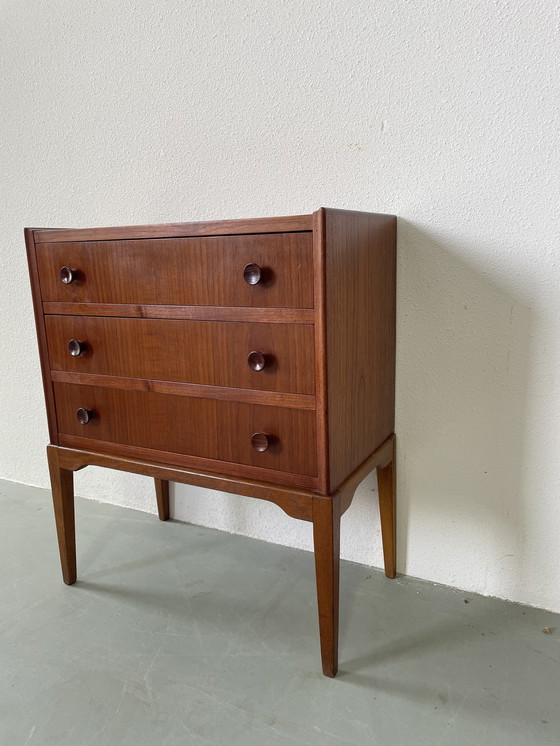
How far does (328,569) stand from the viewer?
1189 mm

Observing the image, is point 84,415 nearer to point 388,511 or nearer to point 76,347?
point 76,347

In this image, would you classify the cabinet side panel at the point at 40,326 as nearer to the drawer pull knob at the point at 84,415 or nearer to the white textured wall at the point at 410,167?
the drawer pull knob at the point at 84,415

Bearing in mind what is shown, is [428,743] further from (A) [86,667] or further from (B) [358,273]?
(B) [358,273]

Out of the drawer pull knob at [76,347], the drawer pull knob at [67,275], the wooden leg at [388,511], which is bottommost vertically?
the wooden leg at [388,511]

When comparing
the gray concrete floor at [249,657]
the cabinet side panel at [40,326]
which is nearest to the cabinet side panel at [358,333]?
the gray concrete floor at [249,657]

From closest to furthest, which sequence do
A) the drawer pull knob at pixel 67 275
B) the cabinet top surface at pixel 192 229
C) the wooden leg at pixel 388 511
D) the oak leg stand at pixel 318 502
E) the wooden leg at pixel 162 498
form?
the cabinet top surface at pixel 192 229 < the oak leg stand at pixel 318 502 < the drawer pull knob at pixel 67 275 < the wooden leg at pixel 388 511 < the wooden leg at pixel 162 498

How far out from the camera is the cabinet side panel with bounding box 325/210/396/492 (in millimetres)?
1129

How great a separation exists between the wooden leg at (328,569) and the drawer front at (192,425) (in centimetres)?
8

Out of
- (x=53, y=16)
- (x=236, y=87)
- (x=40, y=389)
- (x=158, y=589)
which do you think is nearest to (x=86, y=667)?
(x=158, y=589)

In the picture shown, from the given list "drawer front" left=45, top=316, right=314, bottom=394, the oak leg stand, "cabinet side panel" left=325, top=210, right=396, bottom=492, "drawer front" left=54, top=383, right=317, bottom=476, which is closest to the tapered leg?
the oak leg stand

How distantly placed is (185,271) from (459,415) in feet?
2.47

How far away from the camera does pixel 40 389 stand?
6.99 ft

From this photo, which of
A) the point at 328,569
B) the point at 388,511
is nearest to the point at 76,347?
the point at 328,569

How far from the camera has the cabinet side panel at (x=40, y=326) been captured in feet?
4.65
